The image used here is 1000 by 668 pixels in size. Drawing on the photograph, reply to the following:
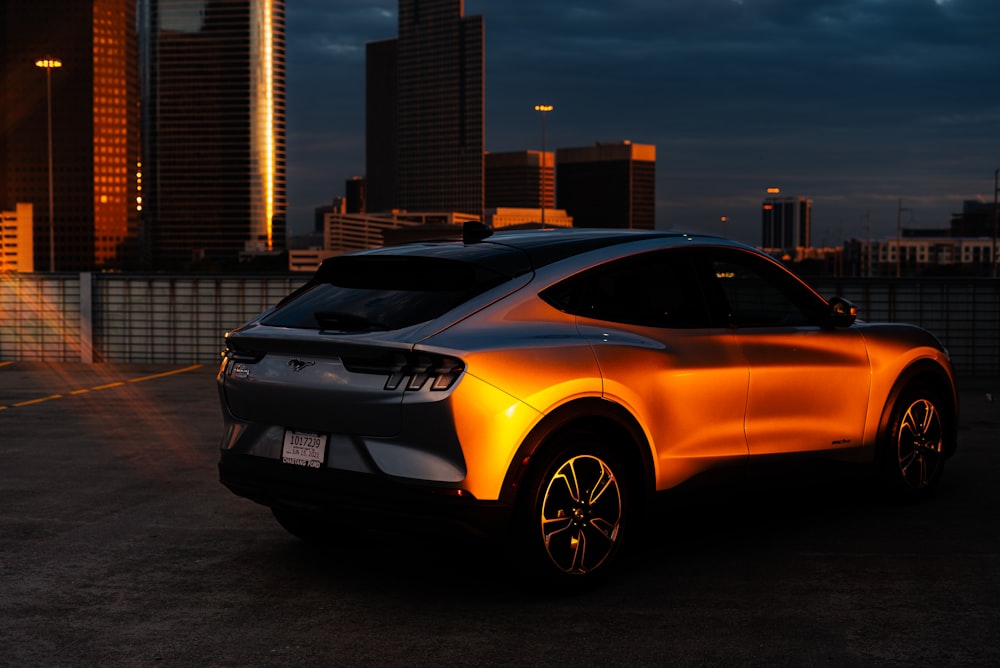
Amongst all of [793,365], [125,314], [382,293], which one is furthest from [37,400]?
[793,365]

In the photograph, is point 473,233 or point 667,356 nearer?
point 667,356

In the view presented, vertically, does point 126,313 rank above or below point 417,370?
below

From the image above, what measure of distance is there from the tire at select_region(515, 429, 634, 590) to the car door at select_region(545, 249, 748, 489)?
27 centimetres

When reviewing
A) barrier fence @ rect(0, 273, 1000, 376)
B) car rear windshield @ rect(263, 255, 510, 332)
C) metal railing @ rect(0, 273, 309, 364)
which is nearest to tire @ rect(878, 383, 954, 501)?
car rear windshield @ rect(263, 255, 510, 332)

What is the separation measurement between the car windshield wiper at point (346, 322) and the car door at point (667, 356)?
0.81 metres

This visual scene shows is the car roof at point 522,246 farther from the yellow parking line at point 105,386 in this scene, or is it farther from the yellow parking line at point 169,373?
the yellow parking line at point 169,373

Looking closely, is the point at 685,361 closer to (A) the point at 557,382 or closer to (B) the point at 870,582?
(A) the point at 557,382

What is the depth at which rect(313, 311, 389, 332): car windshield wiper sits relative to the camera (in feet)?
16.4

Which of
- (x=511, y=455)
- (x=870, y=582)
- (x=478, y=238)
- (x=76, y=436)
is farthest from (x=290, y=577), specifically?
(x=76, y=436)

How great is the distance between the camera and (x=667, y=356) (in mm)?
5562

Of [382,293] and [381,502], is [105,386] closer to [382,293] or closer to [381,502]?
[382,293]

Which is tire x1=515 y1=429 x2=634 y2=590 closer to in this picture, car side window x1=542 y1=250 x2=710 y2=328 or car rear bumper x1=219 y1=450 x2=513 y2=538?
car rear bumper x1=219 y1=450 x2=513 y2=538

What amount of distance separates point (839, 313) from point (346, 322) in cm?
298

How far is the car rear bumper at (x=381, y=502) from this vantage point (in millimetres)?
4762
